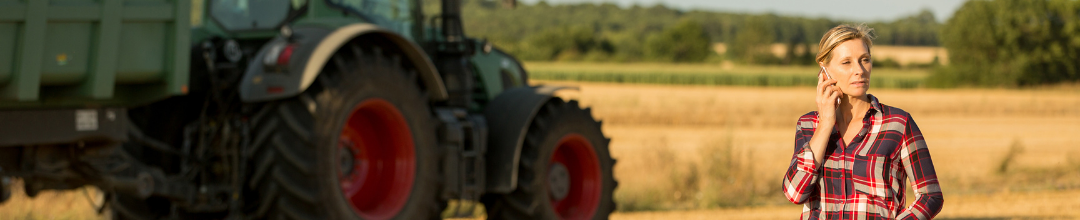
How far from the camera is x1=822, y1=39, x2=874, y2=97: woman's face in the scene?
2688 mm

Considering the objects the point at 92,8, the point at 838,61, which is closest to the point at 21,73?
the point at 92,8

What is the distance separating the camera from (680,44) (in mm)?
93000

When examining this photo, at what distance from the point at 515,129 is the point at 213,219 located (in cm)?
209

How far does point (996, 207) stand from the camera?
9.64 meters

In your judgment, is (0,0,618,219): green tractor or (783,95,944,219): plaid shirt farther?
(0,0,618,219): green tractor

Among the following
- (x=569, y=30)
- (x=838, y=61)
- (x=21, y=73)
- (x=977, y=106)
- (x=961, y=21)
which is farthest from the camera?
(x=569, y=30)

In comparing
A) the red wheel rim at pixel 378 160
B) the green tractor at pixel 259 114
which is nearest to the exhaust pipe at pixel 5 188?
the green tractor at pixel 259 114

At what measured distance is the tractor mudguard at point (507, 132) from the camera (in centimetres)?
698

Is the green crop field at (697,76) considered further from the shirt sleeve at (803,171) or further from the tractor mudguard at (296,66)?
the shirt sleeve at (803,171)

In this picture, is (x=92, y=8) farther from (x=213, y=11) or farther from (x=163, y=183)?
(x=213, y=11)

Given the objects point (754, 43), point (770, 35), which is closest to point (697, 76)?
point (754, 43)

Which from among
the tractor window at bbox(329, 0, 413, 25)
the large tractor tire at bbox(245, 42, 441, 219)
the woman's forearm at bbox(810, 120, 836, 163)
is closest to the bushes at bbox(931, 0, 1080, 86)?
the tractor window at bbox(329, 0, 413, 25)

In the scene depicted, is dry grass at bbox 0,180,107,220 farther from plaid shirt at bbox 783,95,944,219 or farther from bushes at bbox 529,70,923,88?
bushes at bbox 529,70,923,88

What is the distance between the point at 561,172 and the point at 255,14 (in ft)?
8.16
